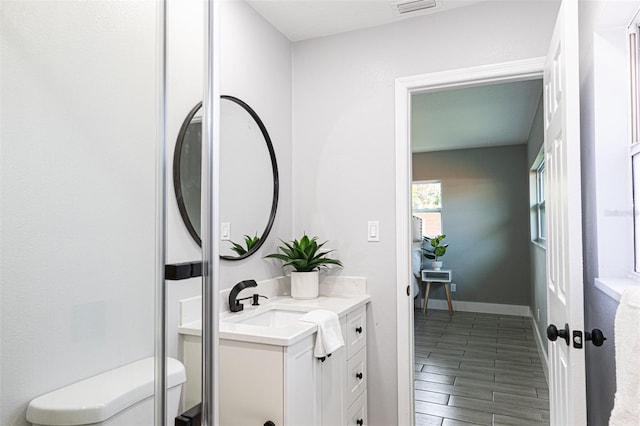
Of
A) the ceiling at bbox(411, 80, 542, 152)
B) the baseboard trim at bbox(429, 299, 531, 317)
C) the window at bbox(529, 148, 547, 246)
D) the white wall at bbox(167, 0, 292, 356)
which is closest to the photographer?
the white wall at bbox(167, 0, 292, 356)

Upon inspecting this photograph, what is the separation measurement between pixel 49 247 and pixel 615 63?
1705 mm

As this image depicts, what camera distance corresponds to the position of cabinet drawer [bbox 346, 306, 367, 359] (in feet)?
6.95

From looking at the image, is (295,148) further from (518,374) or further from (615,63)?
(518,374)

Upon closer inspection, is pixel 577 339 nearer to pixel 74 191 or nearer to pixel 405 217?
pixel 405 217

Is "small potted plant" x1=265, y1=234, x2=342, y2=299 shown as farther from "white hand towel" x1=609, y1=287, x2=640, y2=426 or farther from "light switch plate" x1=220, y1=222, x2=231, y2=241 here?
"white hand towel" x1=609, y1=287, x2=640, y2=426

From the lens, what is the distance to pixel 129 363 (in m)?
0.61

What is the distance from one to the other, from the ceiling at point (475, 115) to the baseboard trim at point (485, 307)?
7.71 feet

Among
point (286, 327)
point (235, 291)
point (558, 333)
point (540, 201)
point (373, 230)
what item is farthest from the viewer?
point (540, 201)

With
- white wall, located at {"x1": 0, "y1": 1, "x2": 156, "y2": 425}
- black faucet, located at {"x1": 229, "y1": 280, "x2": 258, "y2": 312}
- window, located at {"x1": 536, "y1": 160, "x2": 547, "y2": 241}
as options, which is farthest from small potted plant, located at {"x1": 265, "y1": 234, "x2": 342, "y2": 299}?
window, located at {"x1": 536, "y1": 160, "x2": 547, "y2": 241}

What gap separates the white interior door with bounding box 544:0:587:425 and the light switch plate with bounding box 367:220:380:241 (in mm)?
964

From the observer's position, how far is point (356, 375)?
2.19m

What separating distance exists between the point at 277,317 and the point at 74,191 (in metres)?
1.71

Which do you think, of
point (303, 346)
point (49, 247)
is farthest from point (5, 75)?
point (303, 346)

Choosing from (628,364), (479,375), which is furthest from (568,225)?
(479,375)
